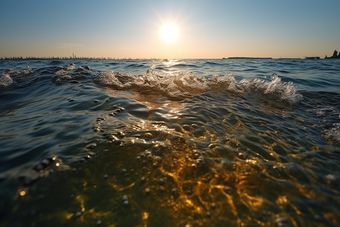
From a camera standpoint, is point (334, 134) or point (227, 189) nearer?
point (227, 189)

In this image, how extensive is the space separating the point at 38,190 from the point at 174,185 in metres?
1.71

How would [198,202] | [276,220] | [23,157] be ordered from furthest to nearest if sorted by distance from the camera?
1. [23,157]
2. [198,202]
3. [276,220]

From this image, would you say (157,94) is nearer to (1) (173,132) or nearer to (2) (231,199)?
(1) (173,132)

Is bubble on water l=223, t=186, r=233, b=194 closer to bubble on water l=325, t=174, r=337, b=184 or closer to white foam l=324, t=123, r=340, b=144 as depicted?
bubble on water l=325, t=174, r=337, b=184

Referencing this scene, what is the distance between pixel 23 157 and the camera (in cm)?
287

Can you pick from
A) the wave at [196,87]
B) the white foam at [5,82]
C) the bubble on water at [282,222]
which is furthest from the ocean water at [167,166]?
the white foam at [5,82]

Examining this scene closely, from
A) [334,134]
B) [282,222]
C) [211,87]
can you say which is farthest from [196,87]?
[282,222]

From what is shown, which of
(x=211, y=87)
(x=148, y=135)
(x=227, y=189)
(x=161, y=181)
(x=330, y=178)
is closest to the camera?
(x=227, y=189)

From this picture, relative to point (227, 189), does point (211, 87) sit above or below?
above

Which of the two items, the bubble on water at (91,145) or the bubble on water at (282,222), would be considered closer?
the bubble on water at (282,222)

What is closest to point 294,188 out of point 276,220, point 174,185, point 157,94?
point 276,220

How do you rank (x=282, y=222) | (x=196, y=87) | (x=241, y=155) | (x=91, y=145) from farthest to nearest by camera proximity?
(x=196, y=87) < (x=91, y=145) < (x=241, y=155) < (x=282, y=222)

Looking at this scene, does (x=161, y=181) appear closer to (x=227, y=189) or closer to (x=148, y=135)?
(x=227, y=189)

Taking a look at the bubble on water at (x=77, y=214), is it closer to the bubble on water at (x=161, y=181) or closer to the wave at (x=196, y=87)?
the bubble on water at (x=161, y=181)
